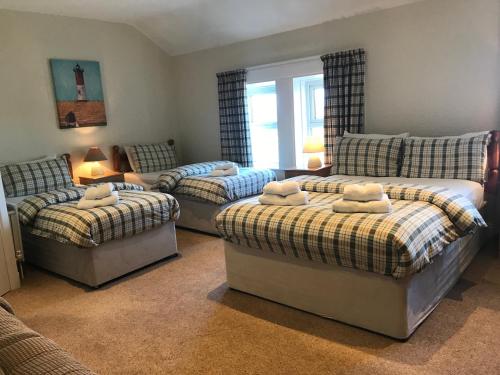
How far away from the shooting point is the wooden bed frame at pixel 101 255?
123 inches

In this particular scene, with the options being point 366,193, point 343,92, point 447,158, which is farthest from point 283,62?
point 366,193

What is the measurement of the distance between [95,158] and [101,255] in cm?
205

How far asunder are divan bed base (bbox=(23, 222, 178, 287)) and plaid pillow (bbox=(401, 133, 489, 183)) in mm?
2230

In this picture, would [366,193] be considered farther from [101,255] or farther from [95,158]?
[95,158]

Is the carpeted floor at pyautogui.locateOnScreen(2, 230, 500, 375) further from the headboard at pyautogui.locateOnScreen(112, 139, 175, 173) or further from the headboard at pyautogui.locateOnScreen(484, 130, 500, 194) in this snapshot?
the headboard at pyautogui.locateOnScreen(112, 139, 175, 173)

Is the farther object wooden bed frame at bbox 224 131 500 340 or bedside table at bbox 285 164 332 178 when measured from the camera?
bedside table at bbox 285 164 332 178

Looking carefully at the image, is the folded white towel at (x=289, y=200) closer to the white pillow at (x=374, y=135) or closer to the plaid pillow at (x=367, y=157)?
the plaid pillow at (x=367, y=157)

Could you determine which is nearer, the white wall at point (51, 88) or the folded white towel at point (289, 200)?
the folded white towel at point (289, 200)

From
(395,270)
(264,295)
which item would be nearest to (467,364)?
(395,270)

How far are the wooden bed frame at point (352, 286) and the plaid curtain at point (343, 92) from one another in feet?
5.96

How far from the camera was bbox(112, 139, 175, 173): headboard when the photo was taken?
17.5 ft

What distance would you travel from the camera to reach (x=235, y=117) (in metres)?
5.38

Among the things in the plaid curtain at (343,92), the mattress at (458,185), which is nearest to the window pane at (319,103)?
the plaid curtain at (343,92)

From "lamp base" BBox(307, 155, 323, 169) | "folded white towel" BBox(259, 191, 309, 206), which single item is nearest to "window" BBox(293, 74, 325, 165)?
"lamp base" BBox(307, 155, 323, 169)
